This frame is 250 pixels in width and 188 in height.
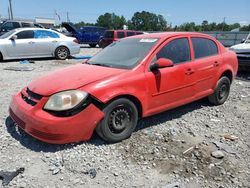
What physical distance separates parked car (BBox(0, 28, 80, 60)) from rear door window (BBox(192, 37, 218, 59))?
8.95 meters

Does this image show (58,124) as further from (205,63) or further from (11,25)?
(11,25)

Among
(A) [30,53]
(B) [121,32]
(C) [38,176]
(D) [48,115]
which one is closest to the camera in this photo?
(C) [38,176]

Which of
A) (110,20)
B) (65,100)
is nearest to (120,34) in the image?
(65,100)

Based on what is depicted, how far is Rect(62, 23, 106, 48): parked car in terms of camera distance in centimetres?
2226

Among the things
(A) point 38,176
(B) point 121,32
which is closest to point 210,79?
(A) point 38,176

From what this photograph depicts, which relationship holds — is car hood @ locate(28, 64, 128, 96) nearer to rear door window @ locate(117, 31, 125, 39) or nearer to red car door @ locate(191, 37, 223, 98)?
red car door @ locate(191, 37, 223, 98)

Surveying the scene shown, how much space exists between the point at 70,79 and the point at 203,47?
2855 mm

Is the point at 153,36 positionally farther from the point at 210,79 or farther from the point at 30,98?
the point at 30,98

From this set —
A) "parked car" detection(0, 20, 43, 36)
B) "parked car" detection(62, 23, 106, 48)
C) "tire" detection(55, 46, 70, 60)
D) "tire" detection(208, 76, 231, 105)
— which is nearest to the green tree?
"parked car" detection(62, 23, 106, 48)

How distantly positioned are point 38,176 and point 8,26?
19.6 metres

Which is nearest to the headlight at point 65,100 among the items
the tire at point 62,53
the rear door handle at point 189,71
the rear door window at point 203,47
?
the rear door handle at point 189,71

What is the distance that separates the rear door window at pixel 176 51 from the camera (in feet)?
15.2

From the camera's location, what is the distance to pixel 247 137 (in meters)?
4.46

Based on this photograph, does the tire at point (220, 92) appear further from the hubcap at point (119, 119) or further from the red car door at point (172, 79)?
the hubcap at point (119, 119)
